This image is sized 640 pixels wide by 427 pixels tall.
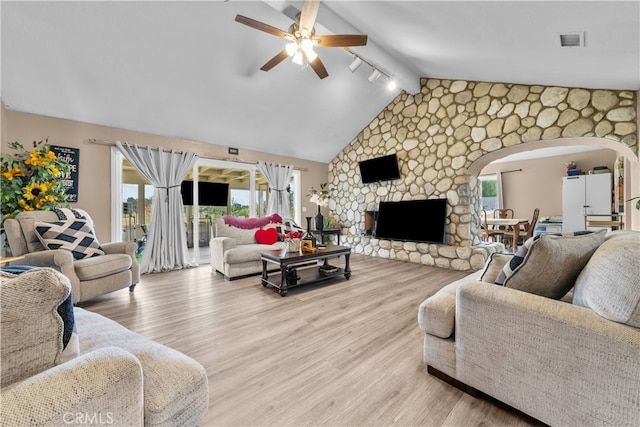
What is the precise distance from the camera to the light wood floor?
50.3 inches

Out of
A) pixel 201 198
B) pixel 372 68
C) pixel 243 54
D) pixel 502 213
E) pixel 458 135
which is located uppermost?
pixel 372 68

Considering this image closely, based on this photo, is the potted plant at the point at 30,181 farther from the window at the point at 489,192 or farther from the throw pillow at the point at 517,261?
the window at the point at 489,192

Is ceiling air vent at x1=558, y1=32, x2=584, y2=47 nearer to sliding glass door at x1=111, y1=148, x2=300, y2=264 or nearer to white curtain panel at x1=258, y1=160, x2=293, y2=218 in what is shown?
white curtain panel at x1=258, y1=160, x2=293, y2=218

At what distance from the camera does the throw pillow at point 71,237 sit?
266 centimetres

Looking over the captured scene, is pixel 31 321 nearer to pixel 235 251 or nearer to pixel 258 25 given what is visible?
pixel 258 25

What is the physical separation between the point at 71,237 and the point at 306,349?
2.87 m

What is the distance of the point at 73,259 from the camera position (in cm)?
259

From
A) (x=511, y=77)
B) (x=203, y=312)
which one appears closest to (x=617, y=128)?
(x=511, y=77)

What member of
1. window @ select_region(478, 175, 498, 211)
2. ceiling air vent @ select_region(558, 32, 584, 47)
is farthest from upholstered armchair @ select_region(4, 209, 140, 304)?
window @ select_region(478, 175, 498, 211)

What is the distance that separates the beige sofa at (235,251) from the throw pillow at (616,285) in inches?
131

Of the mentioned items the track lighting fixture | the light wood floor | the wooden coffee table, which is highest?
the track lighting fixture

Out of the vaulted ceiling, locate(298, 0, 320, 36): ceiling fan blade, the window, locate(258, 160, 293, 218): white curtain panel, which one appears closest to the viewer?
locate(298, 0, 320, 36): ceiling fan blade

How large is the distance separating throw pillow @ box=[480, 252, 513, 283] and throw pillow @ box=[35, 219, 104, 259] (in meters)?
3.81

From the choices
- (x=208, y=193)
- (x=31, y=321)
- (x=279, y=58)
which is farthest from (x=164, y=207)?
(x=31, y=321)
